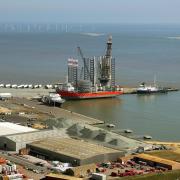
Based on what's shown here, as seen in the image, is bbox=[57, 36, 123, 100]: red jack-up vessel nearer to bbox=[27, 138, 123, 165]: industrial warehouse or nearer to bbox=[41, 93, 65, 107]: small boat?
bbox=[41, 93, 65, 107]: small boat

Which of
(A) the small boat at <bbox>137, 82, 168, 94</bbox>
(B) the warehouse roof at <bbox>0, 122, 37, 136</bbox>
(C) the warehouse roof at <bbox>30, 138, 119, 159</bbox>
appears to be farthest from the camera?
(A) the small boat at <bbox>137, 82, 168, 94</bbox>

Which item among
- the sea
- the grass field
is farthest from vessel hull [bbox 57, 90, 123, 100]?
the grass field

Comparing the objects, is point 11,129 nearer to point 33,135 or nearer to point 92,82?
point 33,135

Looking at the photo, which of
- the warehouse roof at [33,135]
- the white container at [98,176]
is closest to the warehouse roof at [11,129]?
the warehouse roof at [33,135]

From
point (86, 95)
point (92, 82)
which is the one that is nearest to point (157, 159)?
point (86, 95)

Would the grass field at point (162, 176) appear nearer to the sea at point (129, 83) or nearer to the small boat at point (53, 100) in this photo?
the sea at point (129, 83)

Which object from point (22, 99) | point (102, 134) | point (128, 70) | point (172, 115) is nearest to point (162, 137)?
point (102, 134)
